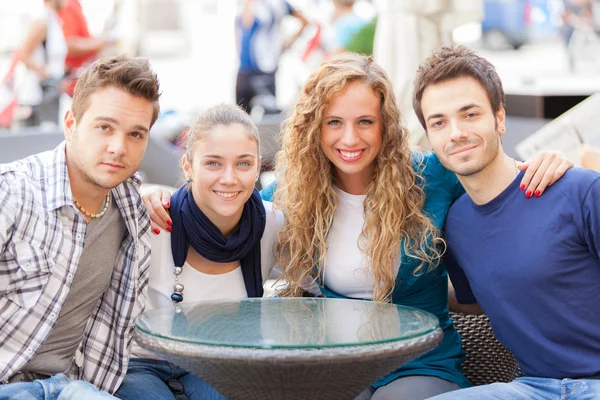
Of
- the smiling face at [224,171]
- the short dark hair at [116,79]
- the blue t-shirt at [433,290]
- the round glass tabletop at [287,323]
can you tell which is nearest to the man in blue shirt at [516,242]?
the blue t-shirt at [433,290]

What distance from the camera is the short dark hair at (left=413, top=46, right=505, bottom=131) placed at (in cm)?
266

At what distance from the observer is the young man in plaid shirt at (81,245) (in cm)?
236

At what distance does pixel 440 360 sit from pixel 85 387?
45.7 inches

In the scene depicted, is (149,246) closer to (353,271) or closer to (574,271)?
(353,271)

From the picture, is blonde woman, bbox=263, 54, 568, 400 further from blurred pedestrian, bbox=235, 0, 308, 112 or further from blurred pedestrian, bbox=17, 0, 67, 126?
blurred pedestrian, bbox=235, 0, 308, 112

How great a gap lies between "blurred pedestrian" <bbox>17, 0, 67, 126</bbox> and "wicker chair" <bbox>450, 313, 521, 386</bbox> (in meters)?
4.53

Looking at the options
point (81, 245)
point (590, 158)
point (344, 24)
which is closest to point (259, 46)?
point (344, 24)

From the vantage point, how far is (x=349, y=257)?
113 inches

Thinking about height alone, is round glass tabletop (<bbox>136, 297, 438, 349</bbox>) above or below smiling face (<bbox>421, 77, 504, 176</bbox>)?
below

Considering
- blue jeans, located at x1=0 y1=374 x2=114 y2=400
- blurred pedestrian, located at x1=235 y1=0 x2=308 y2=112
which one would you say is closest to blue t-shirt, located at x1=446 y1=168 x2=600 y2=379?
blue jeans, located at x1=0 y1=374 x2=114 y2=400

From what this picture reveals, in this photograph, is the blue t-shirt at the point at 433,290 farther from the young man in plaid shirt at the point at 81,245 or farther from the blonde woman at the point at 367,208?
the young man in plaid shirt at the point at 81,245

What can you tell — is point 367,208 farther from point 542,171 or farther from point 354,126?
point 542,171

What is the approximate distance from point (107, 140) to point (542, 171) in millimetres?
1302

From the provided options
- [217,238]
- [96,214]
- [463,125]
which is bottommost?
[217,238]
